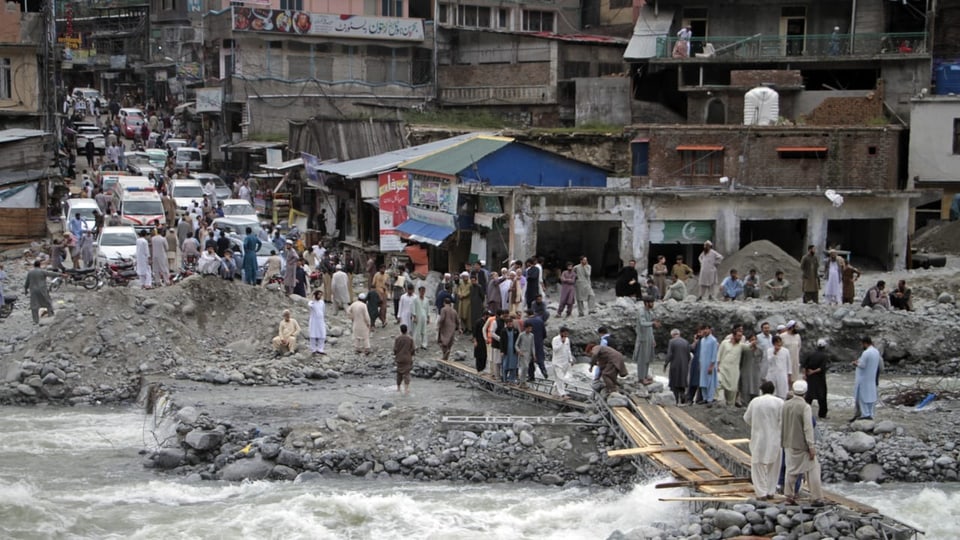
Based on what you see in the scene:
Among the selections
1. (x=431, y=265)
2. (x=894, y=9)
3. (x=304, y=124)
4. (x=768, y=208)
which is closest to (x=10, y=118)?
(x=304, y=124)

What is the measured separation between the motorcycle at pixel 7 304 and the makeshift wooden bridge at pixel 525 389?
9.95m

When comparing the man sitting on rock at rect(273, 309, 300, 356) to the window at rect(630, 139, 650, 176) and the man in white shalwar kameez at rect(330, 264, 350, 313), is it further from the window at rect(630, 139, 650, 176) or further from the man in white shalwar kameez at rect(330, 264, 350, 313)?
the window at rect(630, 139, 650, 176)

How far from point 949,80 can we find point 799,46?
16.3ft

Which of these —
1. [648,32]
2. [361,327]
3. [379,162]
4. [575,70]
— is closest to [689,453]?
[361,327]

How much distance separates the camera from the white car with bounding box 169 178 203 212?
133 ft

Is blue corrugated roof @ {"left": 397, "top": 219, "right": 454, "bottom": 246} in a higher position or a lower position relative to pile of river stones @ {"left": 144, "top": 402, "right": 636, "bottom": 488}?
higher

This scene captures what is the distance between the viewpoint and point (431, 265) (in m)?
33.7

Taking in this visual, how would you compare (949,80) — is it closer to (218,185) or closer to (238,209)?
(238,209)

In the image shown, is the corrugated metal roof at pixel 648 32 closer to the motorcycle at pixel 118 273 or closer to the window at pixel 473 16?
the window at pixel 473 16

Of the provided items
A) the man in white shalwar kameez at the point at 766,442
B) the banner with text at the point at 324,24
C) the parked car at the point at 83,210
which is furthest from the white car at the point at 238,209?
the man in white shalwar kameez at the point at 766,442

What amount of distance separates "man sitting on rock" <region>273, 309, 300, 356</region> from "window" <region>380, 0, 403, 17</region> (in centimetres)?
3176

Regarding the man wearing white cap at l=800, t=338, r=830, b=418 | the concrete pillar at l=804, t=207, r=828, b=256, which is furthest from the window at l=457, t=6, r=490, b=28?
the man wearing white cap at l=800, t=338, r=830, b=418

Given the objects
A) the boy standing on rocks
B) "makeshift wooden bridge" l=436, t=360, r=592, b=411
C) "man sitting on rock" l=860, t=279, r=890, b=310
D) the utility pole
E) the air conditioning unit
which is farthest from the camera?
the air conditioning unit

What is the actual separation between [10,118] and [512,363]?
84.4 feet
